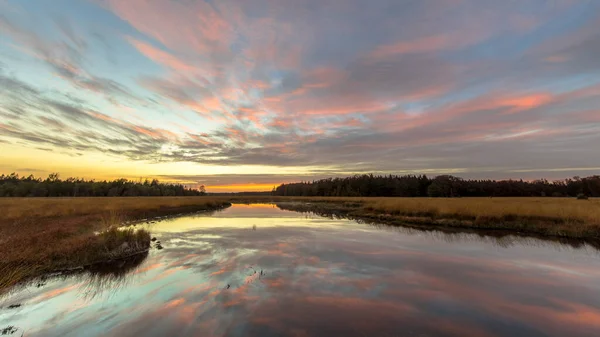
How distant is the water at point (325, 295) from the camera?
7.41 m

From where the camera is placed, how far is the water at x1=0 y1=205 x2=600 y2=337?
24.3ft

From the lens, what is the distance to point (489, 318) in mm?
7984

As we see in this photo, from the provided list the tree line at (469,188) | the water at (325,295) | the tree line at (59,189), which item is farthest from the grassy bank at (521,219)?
the tree line at (59,189)

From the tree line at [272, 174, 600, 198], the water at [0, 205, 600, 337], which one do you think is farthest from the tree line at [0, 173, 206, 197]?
the water at [0, 205, 600, 337]

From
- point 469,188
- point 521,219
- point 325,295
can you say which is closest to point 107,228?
point 325,295

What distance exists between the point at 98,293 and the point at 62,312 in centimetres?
166

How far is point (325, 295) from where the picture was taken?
978 cm

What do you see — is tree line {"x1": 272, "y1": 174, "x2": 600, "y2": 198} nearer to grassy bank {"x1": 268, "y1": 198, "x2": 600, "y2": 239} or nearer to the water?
grassy bank {"x1": 268, "y1": 198, "x2": 600, "y2": 239}

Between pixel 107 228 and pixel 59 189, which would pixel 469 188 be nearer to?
pixel 107 228

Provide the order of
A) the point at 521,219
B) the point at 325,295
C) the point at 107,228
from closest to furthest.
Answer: the point at 325,295 → the point at 107,228 → the point at 521,219

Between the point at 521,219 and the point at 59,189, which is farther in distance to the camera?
the point at 59,189

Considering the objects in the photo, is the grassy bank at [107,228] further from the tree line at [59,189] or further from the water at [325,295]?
the tree line at [59,189]

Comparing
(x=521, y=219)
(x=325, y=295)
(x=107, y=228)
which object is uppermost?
(x=107, y=228)

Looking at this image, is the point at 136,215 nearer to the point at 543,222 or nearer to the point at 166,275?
the point at 166,275
